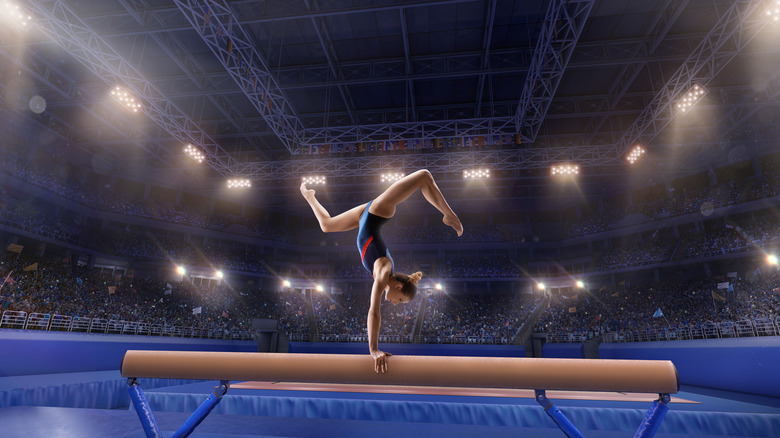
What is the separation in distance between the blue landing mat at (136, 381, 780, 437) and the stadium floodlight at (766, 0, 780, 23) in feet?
24.3

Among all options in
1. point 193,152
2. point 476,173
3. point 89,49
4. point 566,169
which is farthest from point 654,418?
point 193,152

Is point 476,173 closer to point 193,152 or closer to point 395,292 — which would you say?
point 193,152

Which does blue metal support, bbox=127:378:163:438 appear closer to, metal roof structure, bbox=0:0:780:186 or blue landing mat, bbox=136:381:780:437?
blue landing mat, bbox=136:381:780:437

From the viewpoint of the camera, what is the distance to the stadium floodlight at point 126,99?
10.5 metres

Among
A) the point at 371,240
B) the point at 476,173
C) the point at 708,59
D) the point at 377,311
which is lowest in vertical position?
the point at 377,311

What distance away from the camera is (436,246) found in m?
25.9

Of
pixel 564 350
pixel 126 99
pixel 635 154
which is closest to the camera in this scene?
pixel 126 99

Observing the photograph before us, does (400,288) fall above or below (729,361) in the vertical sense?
above

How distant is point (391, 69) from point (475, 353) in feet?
40.7

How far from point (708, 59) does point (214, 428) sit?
12.4 meters

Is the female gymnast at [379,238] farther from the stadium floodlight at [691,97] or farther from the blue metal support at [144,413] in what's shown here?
the stadium floodlight at [691,97]

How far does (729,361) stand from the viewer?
31.5 feet

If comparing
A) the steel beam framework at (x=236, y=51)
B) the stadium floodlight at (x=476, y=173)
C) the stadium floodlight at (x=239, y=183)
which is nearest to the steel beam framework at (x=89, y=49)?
the steel beam framework at (x=236, y=51)

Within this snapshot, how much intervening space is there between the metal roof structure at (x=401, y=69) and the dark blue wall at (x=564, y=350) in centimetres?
789
